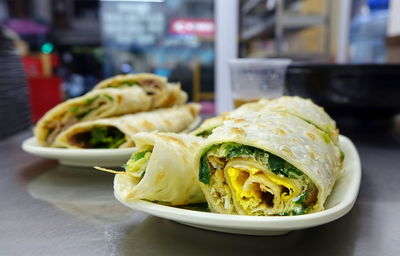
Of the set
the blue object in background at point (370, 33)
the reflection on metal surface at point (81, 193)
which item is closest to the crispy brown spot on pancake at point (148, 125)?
the reflection on metal surface at point (81, 193)

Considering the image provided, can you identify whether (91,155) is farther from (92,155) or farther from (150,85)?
(150,85)

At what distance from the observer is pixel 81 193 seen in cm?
91

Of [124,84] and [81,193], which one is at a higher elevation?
[124,84]

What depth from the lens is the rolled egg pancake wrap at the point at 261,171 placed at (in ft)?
2.03

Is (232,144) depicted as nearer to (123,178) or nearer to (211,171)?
(211,171)

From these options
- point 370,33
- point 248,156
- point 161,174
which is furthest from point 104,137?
point 370,33

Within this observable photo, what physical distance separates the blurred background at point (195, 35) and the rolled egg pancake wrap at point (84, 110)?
5.64 feet

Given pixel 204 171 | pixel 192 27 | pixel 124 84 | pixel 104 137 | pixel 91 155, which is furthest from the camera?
pixel 192 27

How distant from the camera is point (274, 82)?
1.62 metres

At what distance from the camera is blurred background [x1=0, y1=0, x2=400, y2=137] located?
4.14 m

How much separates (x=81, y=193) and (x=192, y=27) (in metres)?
6.59

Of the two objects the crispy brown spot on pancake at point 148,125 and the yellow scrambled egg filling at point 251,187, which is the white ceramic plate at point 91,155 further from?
the yellow scrambled egg filling at point 251,187

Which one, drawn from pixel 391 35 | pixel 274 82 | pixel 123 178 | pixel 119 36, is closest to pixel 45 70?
pixel 274 82

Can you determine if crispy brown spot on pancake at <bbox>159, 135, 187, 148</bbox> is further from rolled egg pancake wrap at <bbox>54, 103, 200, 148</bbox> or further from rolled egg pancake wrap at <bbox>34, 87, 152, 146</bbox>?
rolled egg pancake wrap at <bbox>34, 87, 152, 146</bbox>
